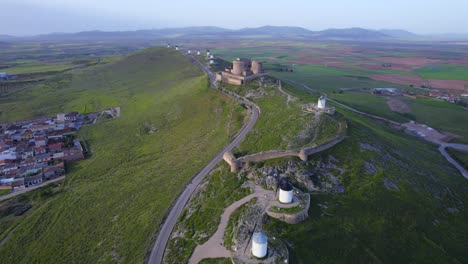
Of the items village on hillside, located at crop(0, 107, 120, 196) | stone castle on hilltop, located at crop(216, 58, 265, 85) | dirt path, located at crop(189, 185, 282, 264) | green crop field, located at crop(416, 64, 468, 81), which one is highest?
stone castle on hilltop, located at crop(216, 58, 265, 85)

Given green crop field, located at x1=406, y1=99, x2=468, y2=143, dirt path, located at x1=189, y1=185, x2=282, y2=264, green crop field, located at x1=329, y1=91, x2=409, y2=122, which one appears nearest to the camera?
dirt path, located at x1=189, y1=185, x2=282, y2=264

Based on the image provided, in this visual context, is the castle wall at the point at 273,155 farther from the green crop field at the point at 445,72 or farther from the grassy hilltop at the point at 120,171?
the green crop field at the point at 445,72

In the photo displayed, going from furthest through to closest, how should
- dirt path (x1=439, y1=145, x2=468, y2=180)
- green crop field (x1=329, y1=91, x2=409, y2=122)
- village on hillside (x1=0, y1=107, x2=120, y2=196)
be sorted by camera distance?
1. green crop field (x1=329, y1=91, x2=409, y2=122)
2. dirt path (x1=439, y1=145, x2=468, y2=180)
3. village on hillside (x1=0, y1=107, x2=120, y2=196)

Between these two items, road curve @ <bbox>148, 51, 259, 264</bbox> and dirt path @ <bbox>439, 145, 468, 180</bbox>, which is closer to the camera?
road curve @ <bbox>148, 51, 259, 264</bbox>

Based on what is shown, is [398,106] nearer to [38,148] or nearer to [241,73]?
[241,73]

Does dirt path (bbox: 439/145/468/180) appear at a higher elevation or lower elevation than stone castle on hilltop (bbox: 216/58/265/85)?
lower

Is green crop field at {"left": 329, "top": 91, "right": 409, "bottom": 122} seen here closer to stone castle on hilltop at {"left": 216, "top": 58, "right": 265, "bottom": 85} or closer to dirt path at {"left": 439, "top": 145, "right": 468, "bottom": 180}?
dirt path at {"left": 439, "top": 145, "right": 468, "bottom": 180}

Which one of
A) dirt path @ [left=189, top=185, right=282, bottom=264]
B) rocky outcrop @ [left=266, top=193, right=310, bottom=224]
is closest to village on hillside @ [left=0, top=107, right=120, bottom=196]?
dirt path @ [left=189, top=185, right=282, bottom=264]

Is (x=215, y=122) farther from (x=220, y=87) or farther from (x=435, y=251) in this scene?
(x=435, y=251)

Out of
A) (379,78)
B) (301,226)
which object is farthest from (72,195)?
(379,78)
